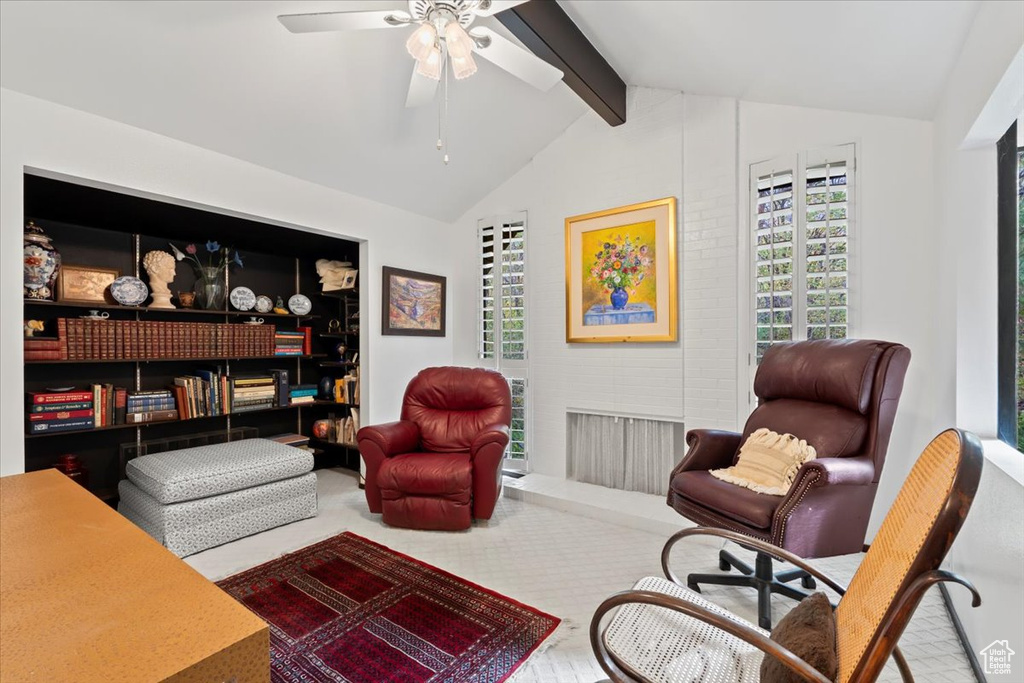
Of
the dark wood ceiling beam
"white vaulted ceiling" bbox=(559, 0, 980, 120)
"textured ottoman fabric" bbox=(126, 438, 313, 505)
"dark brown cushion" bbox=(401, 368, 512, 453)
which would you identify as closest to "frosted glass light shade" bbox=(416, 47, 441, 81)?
the dark wood ceiling beam

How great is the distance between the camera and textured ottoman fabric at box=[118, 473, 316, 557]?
246 centimetres

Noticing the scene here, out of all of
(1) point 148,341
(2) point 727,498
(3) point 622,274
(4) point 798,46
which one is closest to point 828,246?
(4) point 798,46

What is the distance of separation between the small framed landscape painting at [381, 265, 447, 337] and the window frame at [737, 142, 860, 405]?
2.50 meters

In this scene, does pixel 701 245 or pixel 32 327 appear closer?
pixel 32 327

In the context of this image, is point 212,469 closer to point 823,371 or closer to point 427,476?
point 427,476

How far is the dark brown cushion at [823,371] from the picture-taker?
2035mm

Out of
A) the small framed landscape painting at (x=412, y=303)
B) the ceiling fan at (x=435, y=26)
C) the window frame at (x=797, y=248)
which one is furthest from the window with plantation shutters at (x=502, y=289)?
the ceiling fan at (x=435, y=26)

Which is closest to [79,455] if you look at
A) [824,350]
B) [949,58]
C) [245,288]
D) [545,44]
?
[245,288]

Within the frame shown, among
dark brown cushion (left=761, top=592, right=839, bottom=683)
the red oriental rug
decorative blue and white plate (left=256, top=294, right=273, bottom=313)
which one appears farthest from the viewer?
decorative blue and white plate (left=256, top=294, right=273, bottom=313)

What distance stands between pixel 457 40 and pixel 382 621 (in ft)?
7.77

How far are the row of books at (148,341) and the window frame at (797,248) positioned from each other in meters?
3.57

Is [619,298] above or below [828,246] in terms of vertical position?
below

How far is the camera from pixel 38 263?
2611 millimetres

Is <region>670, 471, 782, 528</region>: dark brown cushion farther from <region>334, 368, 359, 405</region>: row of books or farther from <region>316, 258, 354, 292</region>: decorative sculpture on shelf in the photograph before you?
<region>316, 258, 354, 292</region>: decorative sculpture on shelf
